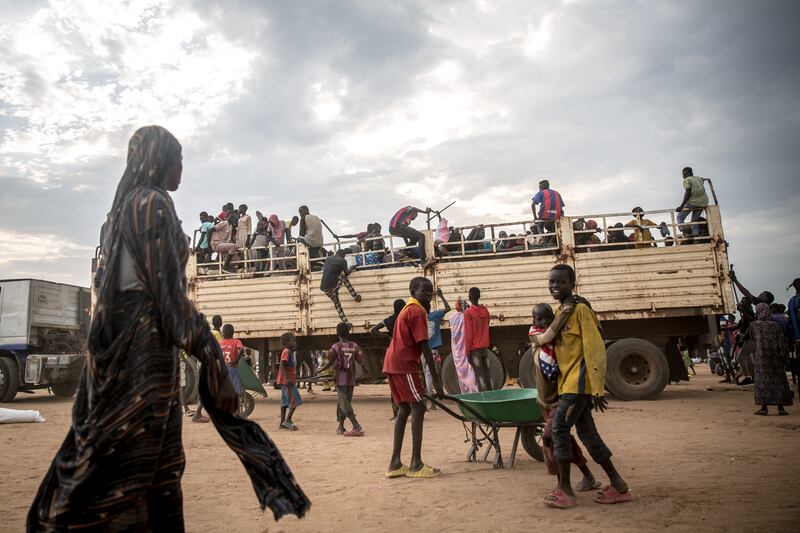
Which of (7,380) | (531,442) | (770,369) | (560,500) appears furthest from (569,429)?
(7,380)

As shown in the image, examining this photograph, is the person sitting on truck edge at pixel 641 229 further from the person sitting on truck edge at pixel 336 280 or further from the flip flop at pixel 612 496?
the flip flop at pixel 612 496

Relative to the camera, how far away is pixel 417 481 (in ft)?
14.5

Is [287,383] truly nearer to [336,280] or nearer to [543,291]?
[336,280]

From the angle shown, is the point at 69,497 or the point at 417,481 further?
the point at 417,481

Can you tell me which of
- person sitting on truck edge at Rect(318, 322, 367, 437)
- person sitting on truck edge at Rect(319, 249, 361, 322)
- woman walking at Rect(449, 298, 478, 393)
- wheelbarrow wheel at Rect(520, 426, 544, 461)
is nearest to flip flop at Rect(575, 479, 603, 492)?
wheelbarrow wheel at Rect(520, 426, 544, 461)

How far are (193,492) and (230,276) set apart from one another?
7.37 metres

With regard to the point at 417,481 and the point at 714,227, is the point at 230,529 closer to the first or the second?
the point at 417,481

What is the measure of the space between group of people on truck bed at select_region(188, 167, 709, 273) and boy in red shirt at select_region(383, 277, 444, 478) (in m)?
5.22

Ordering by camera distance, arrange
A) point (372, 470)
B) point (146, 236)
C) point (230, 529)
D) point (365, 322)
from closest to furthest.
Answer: point (146, 236) → point (230, 529) → point (372, 470) → point (365, 322)

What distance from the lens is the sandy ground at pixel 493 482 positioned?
330cm

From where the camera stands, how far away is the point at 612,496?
358cm

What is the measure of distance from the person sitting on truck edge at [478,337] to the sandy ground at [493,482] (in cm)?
127

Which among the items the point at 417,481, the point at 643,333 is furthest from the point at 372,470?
the point at 643,333

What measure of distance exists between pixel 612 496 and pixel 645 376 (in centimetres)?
615
